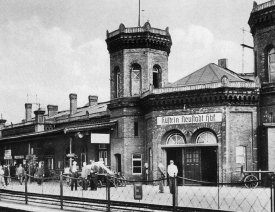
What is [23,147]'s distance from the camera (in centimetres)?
4644

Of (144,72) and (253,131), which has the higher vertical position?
(144,72)

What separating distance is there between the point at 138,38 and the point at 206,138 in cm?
876

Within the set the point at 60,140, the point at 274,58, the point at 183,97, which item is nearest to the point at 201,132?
the point at 183,97

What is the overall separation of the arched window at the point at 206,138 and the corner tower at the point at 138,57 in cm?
610

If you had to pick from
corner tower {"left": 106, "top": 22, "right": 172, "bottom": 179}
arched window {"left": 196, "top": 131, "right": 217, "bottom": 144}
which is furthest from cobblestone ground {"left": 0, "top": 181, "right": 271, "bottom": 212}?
corner tower {"left": 106, "top": 22, "right": 172, "bottom": 179}

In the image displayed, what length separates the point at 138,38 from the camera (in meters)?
32.5

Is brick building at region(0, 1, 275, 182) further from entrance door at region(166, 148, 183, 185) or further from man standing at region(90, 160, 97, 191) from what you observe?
man standing at region(90, 160, 97, 191)

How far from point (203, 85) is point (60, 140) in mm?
17076

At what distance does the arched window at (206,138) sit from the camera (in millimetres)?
27856

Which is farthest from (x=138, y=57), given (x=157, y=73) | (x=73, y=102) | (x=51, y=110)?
(x=51, y=110)

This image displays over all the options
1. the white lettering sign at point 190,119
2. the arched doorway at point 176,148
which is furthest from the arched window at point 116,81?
the arched doorway at point 176,148

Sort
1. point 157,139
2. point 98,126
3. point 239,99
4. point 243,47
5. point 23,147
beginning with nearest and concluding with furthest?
point 239,99
point 157,139
point 98,126
point 243,47
point 23,147

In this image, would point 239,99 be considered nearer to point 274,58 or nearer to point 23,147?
point 274,58

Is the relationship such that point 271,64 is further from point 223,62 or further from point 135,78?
point 135,78
